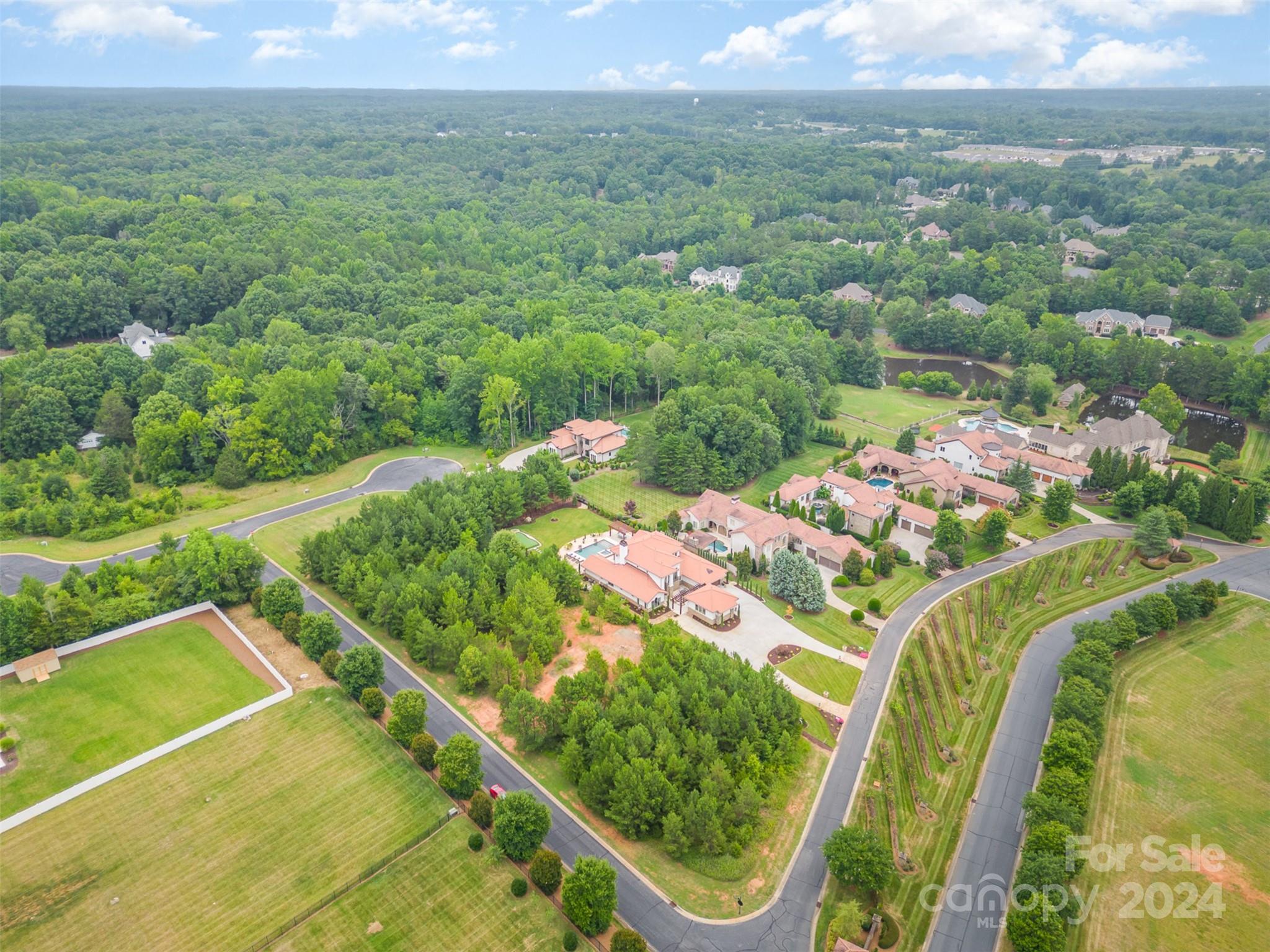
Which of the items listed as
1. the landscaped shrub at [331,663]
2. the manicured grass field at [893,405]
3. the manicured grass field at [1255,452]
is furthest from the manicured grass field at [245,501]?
the manicured grass field at [1255,452]

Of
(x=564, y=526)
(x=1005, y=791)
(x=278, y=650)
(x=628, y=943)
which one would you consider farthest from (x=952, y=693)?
(x=278, y=650)

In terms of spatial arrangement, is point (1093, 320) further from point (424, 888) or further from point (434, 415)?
point (424, 888)

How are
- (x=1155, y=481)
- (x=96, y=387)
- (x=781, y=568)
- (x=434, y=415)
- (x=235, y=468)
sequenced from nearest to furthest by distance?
1. (x=781, y=568)
2. (x=1155, y=481)
3. (x=235, y=468)
4. (x=96, y=387)
5. (x=434, y=415)

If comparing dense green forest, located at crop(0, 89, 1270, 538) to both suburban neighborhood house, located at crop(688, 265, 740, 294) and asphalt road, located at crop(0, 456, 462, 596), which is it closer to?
suburban neighborhood house, located at crop(688, 265, 740, 294)

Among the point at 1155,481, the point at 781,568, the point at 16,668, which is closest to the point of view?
the point at 16,668

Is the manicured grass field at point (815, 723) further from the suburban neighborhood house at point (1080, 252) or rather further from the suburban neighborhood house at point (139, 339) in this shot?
the suburban neighborhood house at point (1080, 252)

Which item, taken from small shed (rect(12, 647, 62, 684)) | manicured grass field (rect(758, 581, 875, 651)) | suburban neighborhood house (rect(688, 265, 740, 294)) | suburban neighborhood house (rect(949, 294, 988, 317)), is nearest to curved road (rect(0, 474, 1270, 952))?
manicured grass field (rect(758, 581, 875, 651))

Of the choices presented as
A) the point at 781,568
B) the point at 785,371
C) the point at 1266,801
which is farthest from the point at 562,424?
the point at 1266,801
